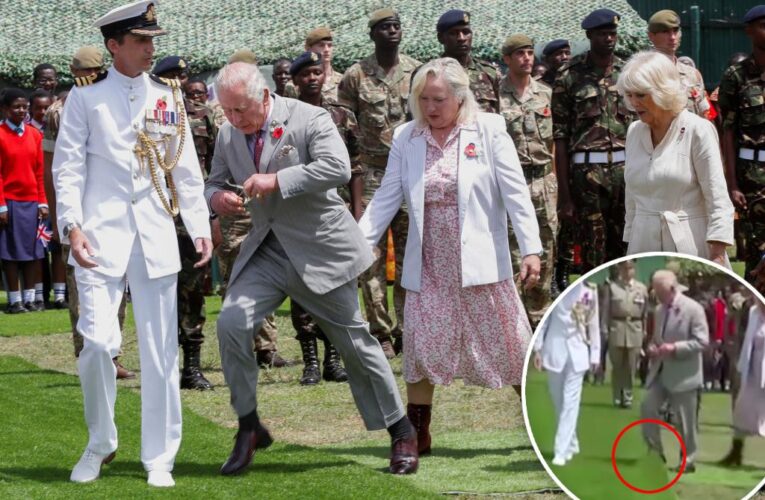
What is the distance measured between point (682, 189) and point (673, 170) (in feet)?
0.39

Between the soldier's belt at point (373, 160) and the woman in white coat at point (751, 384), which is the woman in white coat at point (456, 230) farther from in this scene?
the soldier's belt at point (373, 160)

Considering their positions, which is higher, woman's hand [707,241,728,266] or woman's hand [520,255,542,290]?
woman's hand [707,241,728,266]

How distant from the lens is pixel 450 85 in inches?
335

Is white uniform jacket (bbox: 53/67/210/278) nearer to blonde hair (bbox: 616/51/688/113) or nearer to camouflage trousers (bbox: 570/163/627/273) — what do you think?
blonde hair (bbox: 616/51/688/113)

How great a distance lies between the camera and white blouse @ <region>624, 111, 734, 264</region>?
334 inches

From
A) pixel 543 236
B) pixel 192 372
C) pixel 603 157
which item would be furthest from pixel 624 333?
pixel 543 236

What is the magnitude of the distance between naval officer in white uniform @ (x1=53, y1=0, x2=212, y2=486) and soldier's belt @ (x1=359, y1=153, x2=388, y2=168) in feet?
14.7

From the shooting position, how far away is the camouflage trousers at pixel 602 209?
11.7 m

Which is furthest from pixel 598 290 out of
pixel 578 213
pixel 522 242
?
pixel 578 213

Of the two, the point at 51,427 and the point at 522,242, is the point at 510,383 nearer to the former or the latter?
the point at 522,242

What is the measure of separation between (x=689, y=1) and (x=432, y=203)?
800 inches

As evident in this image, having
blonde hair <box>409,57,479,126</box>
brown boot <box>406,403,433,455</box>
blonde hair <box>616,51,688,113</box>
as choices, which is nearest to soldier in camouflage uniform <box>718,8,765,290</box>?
blonde hair <box>616,51,688,113</box>

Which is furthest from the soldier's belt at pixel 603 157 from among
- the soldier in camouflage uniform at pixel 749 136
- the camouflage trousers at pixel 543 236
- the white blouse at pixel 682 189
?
the white blouse at pixel 682 189

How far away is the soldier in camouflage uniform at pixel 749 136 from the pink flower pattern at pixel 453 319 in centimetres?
317
